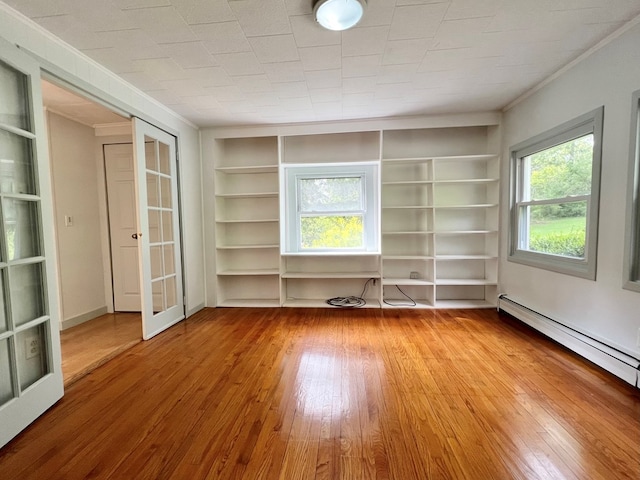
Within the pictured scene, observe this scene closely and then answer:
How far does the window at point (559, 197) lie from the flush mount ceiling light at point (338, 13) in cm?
188

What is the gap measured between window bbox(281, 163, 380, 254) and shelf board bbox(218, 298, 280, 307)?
2.32ft

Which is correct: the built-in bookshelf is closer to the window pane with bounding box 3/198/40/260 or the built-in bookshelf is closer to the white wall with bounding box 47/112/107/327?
the white wall with bounding box 47/112/107/327

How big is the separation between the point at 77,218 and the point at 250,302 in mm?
2207

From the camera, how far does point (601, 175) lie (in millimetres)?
1980

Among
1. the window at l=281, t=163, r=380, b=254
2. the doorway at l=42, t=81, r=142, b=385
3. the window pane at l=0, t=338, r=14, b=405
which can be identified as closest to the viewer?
the window pane at l=0, t=338, r=14, b=405

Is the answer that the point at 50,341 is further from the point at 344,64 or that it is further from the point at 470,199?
the point at 470,199

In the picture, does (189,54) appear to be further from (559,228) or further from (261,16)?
(559,228)

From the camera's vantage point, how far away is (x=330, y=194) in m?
3.75

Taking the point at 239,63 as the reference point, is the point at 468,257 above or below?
below

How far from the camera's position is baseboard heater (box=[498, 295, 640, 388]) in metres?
1.74

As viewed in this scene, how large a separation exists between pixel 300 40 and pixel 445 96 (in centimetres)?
165

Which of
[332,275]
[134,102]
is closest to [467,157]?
[332,275]

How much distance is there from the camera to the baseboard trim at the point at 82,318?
2.95m

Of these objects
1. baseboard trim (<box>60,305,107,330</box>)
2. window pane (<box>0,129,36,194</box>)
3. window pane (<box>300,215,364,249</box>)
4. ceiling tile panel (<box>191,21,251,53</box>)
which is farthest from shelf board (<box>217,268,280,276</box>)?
ceiling tile panel (<box>191,21,251,53</box>)
